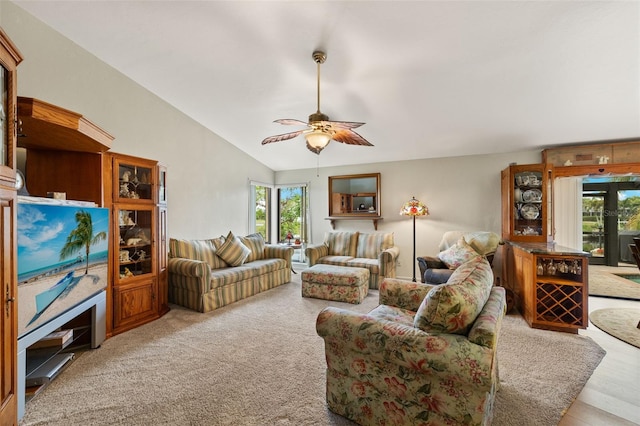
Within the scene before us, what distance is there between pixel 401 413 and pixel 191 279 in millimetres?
3036

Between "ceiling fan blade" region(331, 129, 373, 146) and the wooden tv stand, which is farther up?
"ceiling fan blade" region(331, 129, 373, 146)

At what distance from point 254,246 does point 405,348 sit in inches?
158

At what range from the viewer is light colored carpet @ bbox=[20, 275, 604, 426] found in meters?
1.75

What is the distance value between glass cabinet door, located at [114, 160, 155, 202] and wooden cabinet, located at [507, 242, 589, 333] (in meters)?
4.48

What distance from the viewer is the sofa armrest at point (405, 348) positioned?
1.28 meters

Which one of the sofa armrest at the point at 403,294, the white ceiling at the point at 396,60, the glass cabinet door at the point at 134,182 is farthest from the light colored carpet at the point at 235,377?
the white ceiling at the point at 396,60

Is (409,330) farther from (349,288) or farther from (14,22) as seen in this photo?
(14,22)

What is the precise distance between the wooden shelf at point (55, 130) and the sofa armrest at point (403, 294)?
9.58 feet

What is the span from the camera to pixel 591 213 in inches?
221

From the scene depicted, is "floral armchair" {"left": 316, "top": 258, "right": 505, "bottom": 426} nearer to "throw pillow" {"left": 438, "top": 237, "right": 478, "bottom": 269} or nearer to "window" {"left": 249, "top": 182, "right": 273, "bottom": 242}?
"throw pillow" {"left": 438, "top": 237, "right": 478, "bottom": 269}

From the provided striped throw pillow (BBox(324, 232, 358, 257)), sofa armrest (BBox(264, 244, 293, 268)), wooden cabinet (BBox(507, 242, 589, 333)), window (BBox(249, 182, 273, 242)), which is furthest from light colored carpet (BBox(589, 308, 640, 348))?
window (BBox(249, 182, 273, 242))

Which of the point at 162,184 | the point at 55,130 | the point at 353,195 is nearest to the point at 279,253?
the point at 353,195

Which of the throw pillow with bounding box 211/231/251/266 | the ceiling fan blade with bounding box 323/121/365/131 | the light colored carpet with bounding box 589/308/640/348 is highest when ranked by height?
the ceiling fan blade with bounding box 323/121/365/131

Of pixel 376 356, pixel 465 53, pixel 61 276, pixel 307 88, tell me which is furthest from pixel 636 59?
pixel 61 276
